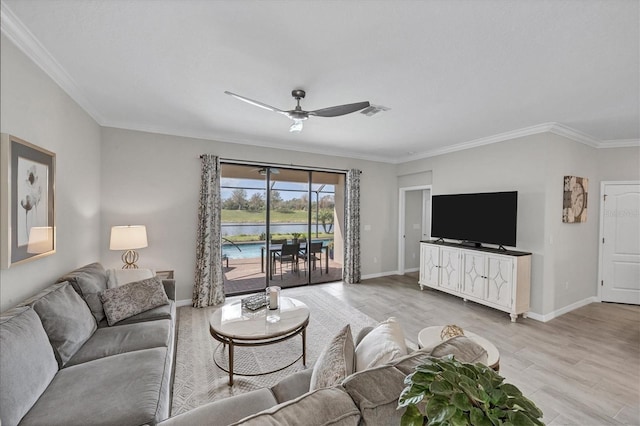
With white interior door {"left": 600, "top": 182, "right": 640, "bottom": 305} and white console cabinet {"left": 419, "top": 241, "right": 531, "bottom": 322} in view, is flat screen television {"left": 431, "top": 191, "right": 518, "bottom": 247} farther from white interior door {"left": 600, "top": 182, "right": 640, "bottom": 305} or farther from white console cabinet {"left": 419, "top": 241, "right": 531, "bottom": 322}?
white interior door {"left": 600, "top": 182, "right": 640, "bottom": 305}

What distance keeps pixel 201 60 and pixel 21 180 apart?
1.61 meters

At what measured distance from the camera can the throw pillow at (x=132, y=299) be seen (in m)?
2.42

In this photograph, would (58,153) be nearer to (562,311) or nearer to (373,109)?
(373,109)

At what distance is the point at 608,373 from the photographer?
2531 mm

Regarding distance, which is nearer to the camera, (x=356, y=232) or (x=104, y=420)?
(x=104, y=420)

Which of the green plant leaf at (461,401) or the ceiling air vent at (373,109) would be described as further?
the ceiling air vent at (373,109)

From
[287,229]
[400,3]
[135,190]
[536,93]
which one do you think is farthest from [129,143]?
Result: [536,93]

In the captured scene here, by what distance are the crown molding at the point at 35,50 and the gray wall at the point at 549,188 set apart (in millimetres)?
5417

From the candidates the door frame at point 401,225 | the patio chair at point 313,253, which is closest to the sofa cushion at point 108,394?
the patio chair at point 313,253

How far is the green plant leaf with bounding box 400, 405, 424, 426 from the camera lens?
714 millimetres

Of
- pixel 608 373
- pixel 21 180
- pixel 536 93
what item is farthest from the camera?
pixel 536 93

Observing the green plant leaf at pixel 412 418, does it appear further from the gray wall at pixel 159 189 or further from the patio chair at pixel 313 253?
the patio chair at pixel 313 253

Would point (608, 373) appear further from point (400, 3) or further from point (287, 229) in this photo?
point (287, 229)

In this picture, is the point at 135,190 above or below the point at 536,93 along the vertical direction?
below
